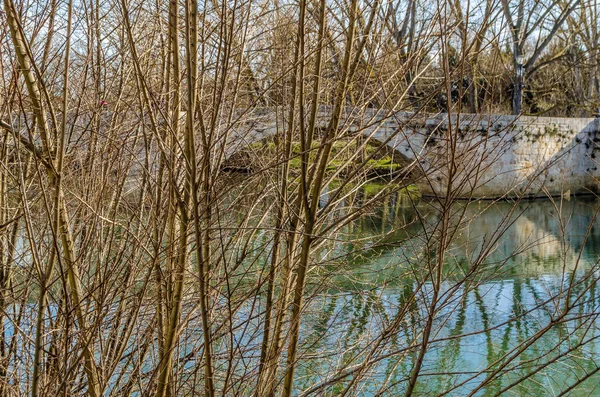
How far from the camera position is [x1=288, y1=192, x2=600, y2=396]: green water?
2131 mm

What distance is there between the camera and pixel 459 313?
19.6 feet

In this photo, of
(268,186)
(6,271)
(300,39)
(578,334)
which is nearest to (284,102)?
(268,186)

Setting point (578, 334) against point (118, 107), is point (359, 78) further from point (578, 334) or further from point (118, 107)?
point (578, 334)

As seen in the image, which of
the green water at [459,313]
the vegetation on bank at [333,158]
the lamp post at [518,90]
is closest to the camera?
the green water at [459,313]

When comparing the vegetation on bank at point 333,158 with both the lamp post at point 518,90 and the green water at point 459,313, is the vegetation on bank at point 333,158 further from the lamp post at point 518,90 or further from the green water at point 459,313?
the lamp post at point 518,90

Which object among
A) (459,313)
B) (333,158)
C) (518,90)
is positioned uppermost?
(518,90)

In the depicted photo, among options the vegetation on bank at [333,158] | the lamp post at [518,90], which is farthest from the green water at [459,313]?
the lamp post at [518,90]

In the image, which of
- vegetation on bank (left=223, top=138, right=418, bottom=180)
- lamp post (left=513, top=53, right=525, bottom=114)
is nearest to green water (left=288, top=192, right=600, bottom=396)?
vegetation on bank (left=223, top=138, right=418, bottom=180)

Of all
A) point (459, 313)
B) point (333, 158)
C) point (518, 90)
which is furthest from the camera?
point (518, 90)

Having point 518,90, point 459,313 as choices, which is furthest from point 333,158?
point 518,90

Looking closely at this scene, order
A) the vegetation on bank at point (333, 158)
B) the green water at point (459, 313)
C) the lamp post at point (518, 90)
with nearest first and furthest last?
the green water at point (459, 313), the vegetation on bank at point (333, 158), the lamp post at point (518, 90)

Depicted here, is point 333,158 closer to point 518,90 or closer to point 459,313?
point 459,313

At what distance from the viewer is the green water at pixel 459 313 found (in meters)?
2.13

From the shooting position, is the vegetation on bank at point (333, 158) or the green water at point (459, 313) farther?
the vegetation on bank at point (333, 158)
